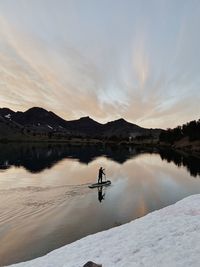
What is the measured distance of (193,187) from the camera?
63156mm

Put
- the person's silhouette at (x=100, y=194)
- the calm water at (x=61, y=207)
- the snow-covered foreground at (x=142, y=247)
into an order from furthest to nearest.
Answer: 1. the person's silhouette at (x=100, y=194)
2. the calm water at (x=61, y=207)
3. the snow-covered foreground at (x=142, y=247)

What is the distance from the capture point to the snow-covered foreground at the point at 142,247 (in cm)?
1806

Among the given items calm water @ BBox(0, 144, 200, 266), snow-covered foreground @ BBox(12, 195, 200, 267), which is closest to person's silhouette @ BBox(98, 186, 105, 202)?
calm water @ BBox(0, 144, 200, 266)

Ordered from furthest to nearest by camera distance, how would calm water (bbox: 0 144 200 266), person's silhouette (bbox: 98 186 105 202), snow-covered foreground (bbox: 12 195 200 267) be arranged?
person's silhouette (bbox: 98 186 105 202) < calm water (bbox: 0 144 200 266) < snow-covered foreground (bbox: 12 195 200 267)

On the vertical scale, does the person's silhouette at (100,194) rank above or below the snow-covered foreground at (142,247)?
below

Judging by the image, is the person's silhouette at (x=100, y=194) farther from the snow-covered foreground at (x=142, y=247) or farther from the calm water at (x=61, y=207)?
the snow-covered foreground at (x=142, y=247)

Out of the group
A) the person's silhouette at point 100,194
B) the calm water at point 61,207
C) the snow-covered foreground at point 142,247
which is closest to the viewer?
the snow-covered foreground at point 142,247

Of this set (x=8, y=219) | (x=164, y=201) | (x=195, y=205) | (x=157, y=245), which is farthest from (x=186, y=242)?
(x=164, y=201)

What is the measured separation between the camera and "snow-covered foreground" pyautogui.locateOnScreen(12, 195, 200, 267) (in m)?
18.1

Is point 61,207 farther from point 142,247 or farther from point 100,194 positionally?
point 142,247

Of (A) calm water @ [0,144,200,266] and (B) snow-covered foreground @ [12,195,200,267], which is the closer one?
(B) snow-covered foreground @ [12,195,200,267]

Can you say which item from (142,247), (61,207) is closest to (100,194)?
(61,207)

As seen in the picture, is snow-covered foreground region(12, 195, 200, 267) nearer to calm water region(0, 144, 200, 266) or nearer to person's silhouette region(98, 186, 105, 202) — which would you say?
calm water region(0, 144, 200, 266)

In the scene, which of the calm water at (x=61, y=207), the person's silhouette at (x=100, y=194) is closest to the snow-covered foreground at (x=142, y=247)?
the calm water at (x=61, y=207)
